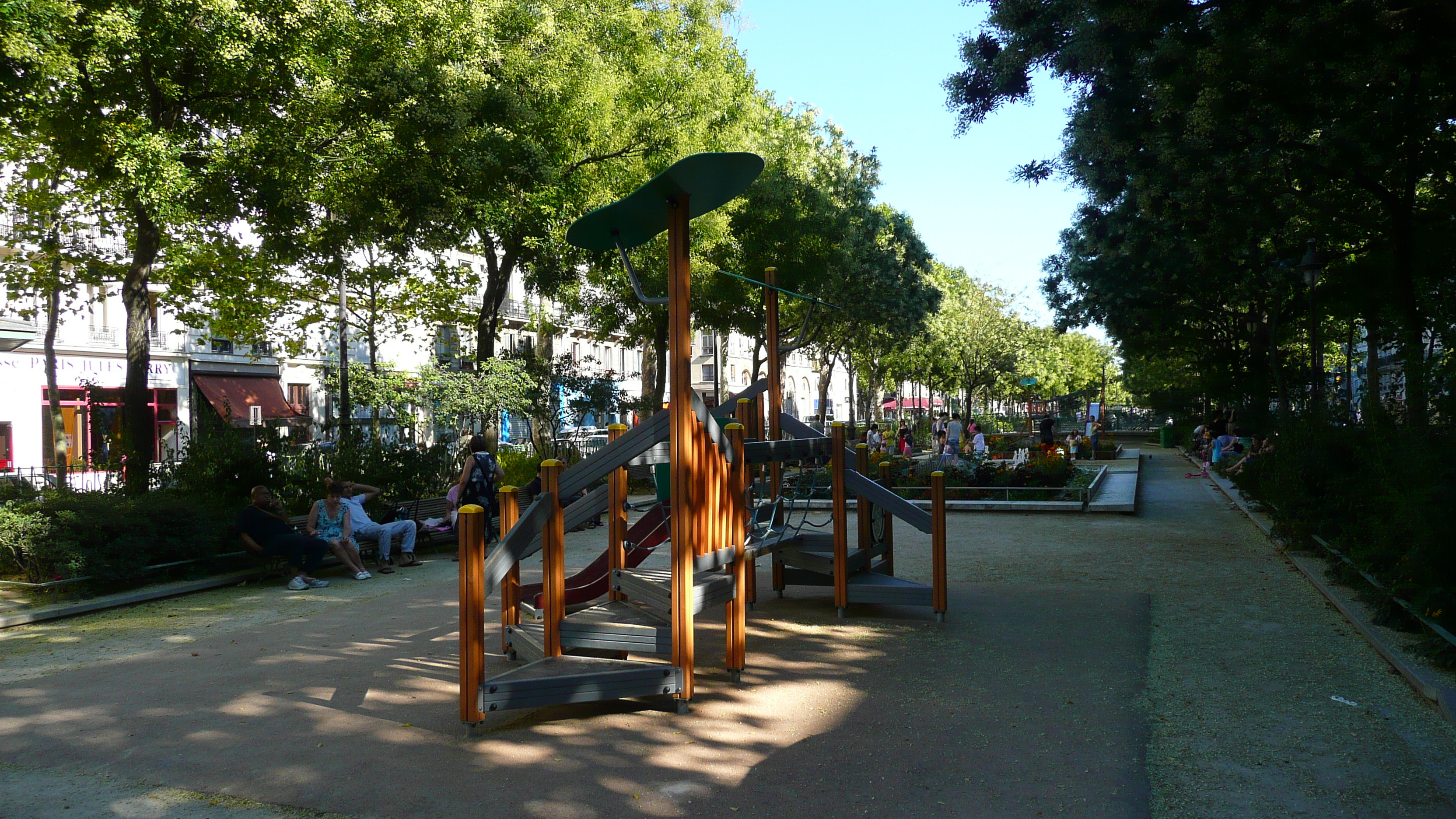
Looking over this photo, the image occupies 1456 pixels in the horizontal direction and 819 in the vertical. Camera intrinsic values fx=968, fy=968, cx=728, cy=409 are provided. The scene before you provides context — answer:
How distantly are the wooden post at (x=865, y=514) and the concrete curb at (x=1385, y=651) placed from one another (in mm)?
3487

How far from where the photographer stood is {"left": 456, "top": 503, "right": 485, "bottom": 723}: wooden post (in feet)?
15.3

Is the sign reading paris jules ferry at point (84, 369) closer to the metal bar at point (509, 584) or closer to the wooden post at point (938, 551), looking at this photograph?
the metal bar at point (509, 584)

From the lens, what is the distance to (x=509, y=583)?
6.08 metres

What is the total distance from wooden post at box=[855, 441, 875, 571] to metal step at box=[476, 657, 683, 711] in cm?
296

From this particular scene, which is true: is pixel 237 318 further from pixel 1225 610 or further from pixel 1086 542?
pixel 1225 610

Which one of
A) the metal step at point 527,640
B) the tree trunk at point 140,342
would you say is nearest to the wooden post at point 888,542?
the metal step at point 527,640

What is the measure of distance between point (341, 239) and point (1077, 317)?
1689 cm

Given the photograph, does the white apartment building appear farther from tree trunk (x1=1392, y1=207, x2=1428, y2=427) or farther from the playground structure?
tree trunk (x1=1392, y1=207, x2=1428, y2=427)

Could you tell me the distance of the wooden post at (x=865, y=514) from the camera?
7918mm

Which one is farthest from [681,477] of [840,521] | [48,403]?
[48,403]

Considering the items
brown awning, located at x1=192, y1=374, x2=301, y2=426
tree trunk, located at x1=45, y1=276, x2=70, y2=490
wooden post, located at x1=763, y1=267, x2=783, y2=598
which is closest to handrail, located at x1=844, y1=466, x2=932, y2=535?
wooden post, located at x1=763, y1=267, x2=783, y2=598

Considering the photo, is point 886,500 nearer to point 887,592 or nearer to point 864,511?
point 887,592

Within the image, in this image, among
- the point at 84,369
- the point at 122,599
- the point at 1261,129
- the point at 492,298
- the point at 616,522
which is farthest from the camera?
the point at 84,369

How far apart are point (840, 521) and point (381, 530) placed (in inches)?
228
